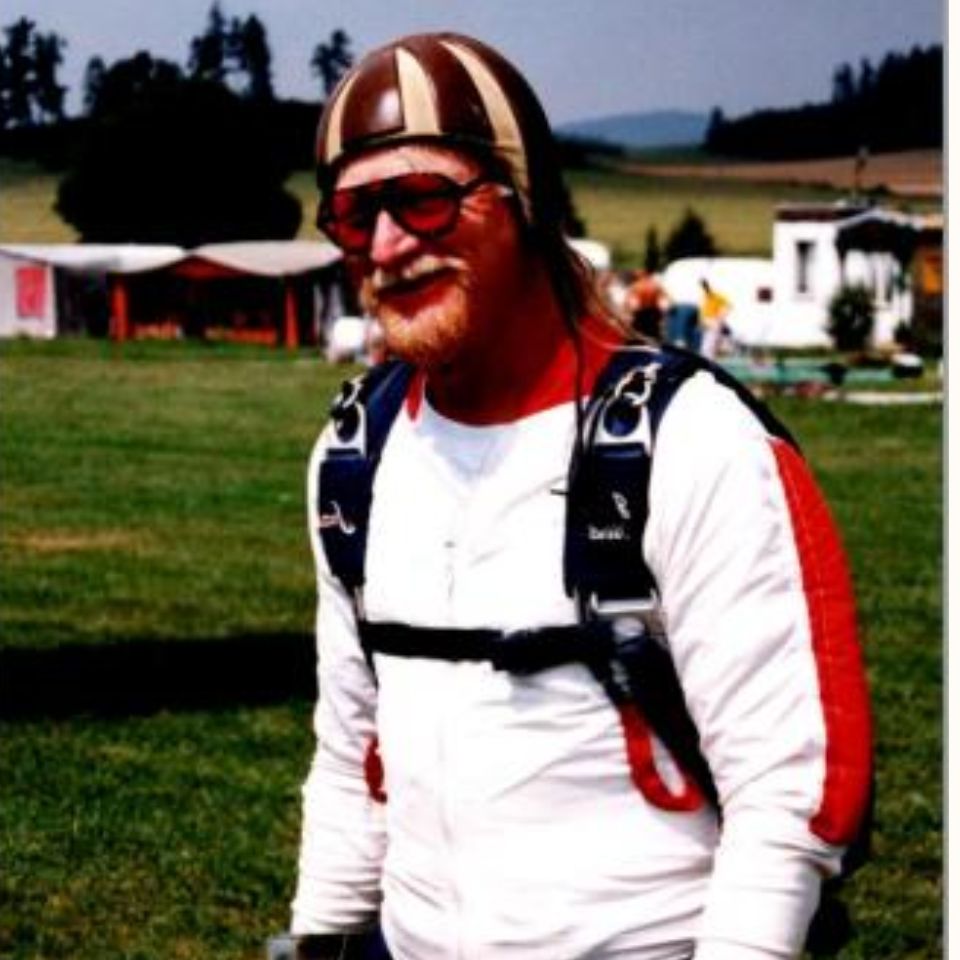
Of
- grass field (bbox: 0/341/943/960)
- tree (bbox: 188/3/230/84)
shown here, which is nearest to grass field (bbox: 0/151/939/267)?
grass field (bbox: 0/341/943/960)

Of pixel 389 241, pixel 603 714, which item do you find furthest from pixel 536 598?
pixel 389 241

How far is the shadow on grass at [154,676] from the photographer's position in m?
9.29

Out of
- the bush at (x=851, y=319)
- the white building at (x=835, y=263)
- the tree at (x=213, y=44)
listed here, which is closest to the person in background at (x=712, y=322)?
the bush at (x=851, y=319)

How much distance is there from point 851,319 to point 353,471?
156 ft

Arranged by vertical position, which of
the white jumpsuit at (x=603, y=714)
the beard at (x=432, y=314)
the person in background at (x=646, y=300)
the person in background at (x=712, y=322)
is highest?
the beard at (x=432, y=314)

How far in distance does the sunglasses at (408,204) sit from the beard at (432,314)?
1.6 inches

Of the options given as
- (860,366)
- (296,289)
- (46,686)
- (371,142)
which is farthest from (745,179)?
(371,142)

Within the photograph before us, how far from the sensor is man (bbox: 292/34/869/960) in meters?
2.32

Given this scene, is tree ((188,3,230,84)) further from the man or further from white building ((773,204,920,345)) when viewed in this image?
white building ((773,204,920,345))

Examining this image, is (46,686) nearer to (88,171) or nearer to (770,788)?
(770,788)

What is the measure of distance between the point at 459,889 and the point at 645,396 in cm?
59

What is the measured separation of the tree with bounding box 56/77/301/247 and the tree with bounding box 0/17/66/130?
5042cm

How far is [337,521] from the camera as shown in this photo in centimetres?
264

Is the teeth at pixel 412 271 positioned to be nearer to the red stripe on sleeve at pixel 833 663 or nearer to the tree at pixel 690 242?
the red stripe on sleeve at pixel 833 663
